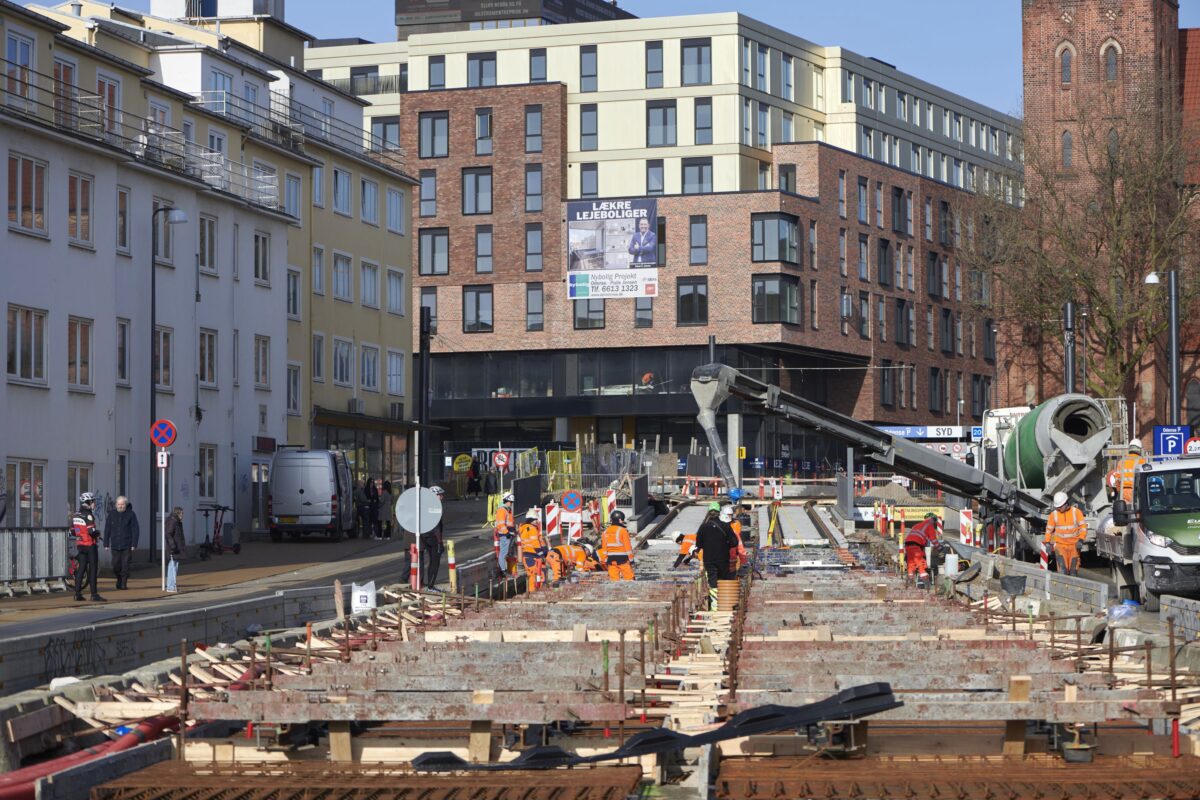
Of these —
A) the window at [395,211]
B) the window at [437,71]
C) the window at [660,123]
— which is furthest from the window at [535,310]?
the window at [395,211]

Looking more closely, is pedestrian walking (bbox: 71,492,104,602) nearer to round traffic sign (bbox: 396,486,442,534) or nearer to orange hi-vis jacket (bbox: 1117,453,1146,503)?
round traffic sign (bbox: 396,486,442,534)

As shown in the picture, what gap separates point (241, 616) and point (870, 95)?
81108 millimetres

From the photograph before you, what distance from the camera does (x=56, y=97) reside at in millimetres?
43344

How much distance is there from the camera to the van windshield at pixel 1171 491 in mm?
29266

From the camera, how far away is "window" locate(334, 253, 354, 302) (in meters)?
62.6

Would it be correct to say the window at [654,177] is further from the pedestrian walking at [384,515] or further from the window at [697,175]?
the pedestrian walking at [384,515]

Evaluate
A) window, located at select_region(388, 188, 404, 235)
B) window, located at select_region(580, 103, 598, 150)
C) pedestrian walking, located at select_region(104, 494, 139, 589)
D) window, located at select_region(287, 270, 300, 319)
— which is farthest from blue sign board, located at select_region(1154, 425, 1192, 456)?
window, located at select_region(580, 103, 598, 150)

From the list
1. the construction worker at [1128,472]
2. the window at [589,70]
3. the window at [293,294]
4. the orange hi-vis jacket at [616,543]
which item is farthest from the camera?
the window at [589,70]

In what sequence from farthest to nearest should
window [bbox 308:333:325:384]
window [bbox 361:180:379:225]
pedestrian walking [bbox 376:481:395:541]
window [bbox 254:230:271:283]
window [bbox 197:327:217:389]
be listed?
window [bbox 361:180:379:225] < window [bbox 308:333:325:384] < window [bbox 254:230:271:283] < pedestrian walking [bbox 376:481:395:541] < window [bbox 197:327:217:389]

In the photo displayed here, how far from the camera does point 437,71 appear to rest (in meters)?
94.9

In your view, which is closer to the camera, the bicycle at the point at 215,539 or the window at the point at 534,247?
the bicycle at the point at 215,539

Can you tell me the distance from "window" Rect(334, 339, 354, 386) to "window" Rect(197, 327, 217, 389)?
11.1 m

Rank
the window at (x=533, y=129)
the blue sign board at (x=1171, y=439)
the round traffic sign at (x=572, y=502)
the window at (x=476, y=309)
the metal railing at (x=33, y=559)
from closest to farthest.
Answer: the metal railing at (x=33, y=559) < the round traffic sign at (x=572, y=502) < the blue sign board at (x=1171, y=439) < the window at (x=476, y=309) < the window at (x=533, y=129)

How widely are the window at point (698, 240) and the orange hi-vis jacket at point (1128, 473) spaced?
53897 millimetres
